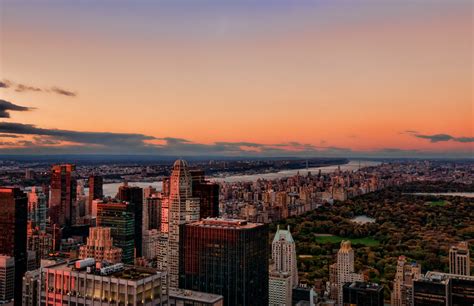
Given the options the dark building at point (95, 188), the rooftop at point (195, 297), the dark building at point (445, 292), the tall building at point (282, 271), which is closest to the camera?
the rooftop at point (195, 297)

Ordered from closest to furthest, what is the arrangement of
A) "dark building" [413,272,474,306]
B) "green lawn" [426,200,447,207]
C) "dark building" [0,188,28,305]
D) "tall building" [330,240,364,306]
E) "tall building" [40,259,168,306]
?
1. "tall building" [40,259,168,306]
2. "dark building" [413,272,474,306]
3. "tall building" [330,240,364,306]
4. "dark building" [0,188,28,305]
5. "green lawn" [426,200,447,207]

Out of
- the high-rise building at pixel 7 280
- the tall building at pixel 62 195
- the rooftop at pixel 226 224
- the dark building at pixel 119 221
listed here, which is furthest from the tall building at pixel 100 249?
the tall building at pixel 62 195

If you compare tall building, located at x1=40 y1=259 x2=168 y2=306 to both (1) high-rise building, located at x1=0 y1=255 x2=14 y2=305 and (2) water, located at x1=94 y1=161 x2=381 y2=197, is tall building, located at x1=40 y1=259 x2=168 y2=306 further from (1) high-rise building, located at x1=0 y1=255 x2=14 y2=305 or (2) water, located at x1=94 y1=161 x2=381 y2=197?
(2) water, located at x1=94 y1=161 x2=381 y2=197

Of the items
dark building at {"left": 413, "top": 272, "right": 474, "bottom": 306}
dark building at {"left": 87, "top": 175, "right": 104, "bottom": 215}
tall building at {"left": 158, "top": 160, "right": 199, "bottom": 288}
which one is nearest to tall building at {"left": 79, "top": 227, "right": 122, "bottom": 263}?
tall building at {"left": 158, "top": 160, "right": 199, "bottom": 288}

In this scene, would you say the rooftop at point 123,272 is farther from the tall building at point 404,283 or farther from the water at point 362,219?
the water at point 362,219

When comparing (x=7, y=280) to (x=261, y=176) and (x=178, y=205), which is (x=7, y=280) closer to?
(x=178, y=205)
